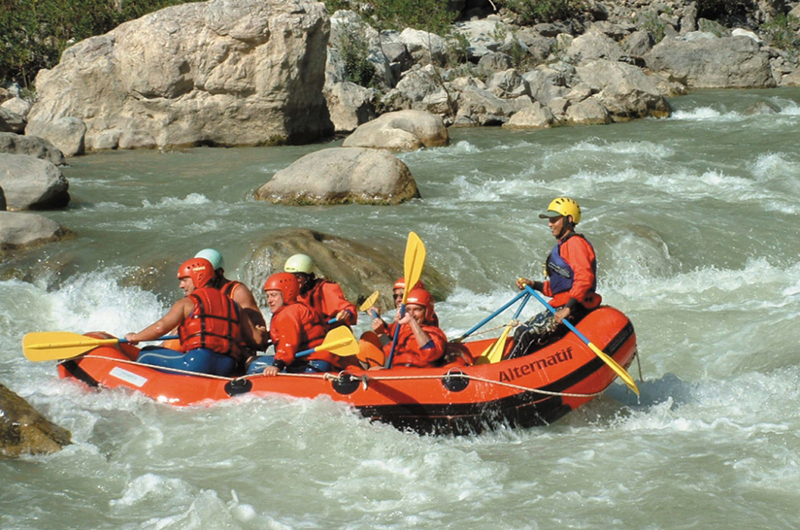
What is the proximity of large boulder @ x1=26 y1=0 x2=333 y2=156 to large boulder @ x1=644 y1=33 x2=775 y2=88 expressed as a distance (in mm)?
11728

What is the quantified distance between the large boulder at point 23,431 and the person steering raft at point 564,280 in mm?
2792

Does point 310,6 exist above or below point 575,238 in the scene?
above

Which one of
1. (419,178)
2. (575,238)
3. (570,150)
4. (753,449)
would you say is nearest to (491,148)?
(570,150)

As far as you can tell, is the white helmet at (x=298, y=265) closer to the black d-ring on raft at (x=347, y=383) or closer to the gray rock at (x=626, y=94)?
the black d-ring on raft at (x=347, y=383)

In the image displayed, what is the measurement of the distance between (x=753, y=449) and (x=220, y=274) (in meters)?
3.39

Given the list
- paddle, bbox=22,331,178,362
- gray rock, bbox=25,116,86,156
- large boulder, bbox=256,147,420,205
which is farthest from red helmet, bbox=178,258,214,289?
gray rock, bbox=25,116,86,156

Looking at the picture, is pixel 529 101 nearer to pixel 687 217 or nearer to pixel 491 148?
pixel 491 148

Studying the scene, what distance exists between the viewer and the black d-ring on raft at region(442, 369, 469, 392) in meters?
5.23

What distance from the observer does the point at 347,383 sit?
208 inches

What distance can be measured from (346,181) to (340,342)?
5.83 m

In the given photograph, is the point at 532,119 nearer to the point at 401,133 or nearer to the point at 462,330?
the point at 401,133

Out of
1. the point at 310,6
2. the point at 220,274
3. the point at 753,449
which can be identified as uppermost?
the point at 310,6

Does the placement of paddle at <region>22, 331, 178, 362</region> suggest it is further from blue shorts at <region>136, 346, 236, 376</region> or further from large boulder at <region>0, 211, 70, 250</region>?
large boulder at <region>0, 211, 70, 250</region>

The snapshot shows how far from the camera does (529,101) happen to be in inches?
760
